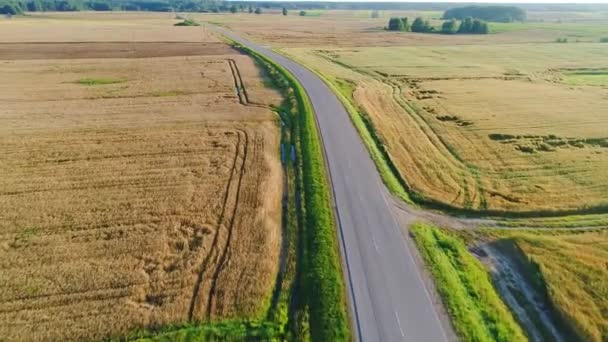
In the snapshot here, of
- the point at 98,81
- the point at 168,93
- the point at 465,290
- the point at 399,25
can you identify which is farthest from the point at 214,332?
the point at 399,25

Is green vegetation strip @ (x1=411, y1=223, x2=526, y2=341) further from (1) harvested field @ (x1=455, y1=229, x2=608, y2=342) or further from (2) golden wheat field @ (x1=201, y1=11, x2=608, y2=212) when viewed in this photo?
(2) golden wheat field @ (x1=201, y1=11, x2=608, y2=212)

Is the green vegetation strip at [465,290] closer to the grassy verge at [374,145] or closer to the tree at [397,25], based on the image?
the grassy verge at [374,145]

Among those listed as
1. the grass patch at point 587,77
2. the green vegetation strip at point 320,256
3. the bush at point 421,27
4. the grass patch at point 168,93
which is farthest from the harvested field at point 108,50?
the bush at point 421,27

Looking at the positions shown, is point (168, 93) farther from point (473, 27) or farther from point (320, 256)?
point (473, 27)

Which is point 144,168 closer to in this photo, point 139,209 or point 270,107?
point 139,209

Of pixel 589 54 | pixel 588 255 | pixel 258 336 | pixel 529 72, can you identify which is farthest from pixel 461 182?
pixel 589 54

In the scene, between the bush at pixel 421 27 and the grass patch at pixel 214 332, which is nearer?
the grass patch at pixel 214 332
